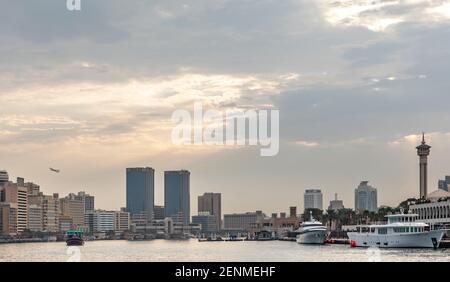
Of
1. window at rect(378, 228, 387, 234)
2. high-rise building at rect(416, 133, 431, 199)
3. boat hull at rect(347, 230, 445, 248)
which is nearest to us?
boat hull at rect(347, 230, 445, 248)

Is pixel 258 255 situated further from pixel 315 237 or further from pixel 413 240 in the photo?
pixel 315 237

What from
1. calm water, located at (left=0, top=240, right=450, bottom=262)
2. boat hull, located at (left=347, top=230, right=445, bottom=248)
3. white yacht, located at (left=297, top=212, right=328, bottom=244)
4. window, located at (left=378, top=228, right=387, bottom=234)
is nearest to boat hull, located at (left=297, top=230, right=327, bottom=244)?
white yacht, located at (left=297, top=212, right=328, bottom=244)

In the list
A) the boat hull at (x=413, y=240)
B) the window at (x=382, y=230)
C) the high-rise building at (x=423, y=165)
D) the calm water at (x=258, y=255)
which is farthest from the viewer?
the high-rise building at (x=423, y=165)

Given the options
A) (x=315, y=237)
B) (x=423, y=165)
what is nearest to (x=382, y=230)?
(x=315, y=237)

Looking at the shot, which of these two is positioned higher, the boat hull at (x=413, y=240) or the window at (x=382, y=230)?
the window at (x=382, y=230)

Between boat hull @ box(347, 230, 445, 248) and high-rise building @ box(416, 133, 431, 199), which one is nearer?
boat hull @ box(347, 230, 445, 248)

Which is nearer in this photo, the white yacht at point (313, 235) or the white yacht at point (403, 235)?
the white yacht at point (403, 235)

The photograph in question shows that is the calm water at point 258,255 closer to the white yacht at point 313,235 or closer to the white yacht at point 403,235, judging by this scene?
the white yacht at point 403,235

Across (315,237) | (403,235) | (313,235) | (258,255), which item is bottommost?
(315,237)

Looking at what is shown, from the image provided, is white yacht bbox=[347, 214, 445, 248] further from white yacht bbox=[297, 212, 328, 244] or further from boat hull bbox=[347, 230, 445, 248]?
white yacht bbox=[297, 212, 328, 244]

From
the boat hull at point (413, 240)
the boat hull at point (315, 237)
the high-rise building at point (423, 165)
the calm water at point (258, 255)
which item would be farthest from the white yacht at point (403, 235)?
the high-rise building at point (423, 165)

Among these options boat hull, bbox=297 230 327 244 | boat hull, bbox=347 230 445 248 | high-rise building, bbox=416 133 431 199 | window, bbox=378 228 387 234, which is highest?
high-rise building, bbox=416 133 431 199

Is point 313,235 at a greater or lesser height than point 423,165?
lesser
